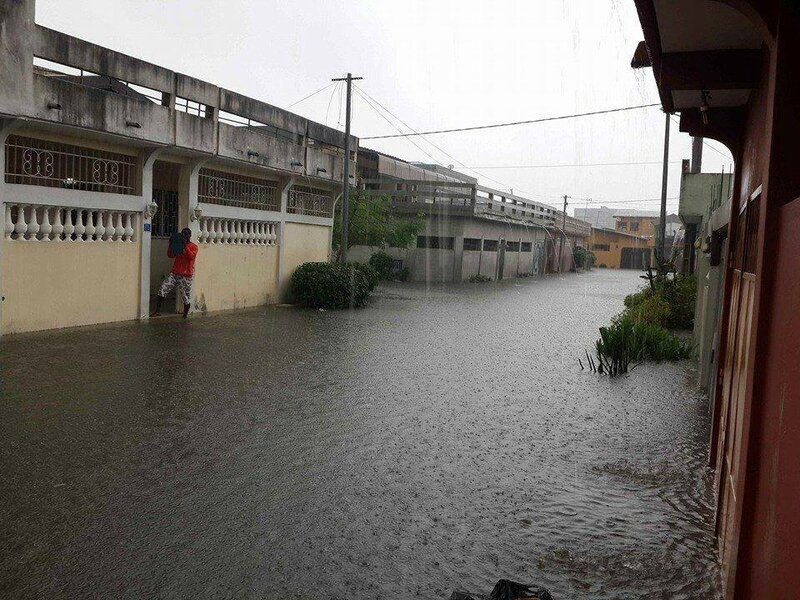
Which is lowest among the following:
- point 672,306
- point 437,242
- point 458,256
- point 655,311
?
point 655,311

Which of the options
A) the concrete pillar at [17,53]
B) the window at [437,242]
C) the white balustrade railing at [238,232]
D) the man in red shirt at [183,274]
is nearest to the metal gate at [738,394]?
the concrete pillar at [17,53]

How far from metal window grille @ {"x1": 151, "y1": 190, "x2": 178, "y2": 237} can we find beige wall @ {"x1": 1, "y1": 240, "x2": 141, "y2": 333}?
2.48 m

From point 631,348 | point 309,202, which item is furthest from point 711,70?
point 309,202

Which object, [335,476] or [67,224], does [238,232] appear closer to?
[67,224]

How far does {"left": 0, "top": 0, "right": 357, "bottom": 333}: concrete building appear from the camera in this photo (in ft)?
35.8

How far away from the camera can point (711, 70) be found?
4758 millimetres

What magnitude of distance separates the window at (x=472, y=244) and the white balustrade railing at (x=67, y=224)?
2322 centimetres

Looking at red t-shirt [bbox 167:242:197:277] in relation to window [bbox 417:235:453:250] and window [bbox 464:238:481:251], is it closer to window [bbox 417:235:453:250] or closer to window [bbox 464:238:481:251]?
window [bbox 417:235:453:250]

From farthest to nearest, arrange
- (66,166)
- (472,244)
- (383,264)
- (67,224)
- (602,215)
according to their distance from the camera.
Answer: (602,215)
(472,244)
(383,264)
(67,224)
(66,166)

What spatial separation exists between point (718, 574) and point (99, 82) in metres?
11.4

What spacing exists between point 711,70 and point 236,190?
13.5 metres

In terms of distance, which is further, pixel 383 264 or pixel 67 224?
pixel 383 264

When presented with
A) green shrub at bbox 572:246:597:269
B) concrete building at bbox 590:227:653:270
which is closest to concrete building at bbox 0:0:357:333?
green shrub at bbox 572:246:597:269

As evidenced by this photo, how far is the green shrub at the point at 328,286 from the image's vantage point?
18750 mm
